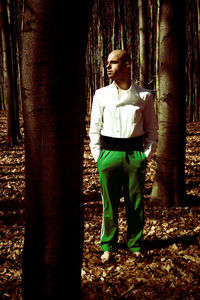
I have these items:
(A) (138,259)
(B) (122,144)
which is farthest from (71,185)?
(A) (138,259)

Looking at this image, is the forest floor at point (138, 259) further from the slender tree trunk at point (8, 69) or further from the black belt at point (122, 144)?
the slender tree trunk at point (8, 69)

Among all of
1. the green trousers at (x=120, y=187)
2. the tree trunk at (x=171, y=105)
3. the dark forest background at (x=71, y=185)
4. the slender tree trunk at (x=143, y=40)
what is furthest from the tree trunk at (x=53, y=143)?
the slender tree trunk at (x=143, y=40)

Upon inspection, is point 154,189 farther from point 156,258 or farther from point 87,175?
point 87,175

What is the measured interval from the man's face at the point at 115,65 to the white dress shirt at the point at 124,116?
125 mm

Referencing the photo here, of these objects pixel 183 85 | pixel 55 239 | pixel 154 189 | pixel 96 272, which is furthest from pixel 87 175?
pixel 55 239

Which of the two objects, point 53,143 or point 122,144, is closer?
point 53,143

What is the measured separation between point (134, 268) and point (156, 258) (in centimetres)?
34

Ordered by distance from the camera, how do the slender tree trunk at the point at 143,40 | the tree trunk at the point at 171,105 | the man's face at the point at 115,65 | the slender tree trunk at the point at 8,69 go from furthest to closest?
the slender tree trunk at the point at 8,69 < the slender tree trunk at the point at 143,40 < the tree trunk at the point at 171,105 < the man's face at the point at 115,65

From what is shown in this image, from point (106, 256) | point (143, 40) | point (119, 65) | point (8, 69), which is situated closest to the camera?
point (119, 65)

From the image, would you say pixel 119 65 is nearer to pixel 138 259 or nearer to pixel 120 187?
pixel 120 187

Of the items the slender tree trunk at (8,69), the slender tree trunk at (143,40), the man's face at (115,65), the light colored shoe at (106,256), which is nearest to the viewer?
the man's face at (115,65)

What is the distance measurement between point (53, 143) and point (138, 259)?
2.28m

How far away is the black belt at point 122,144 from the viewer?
278 centimetres

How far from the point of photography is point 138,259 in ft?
10.5
